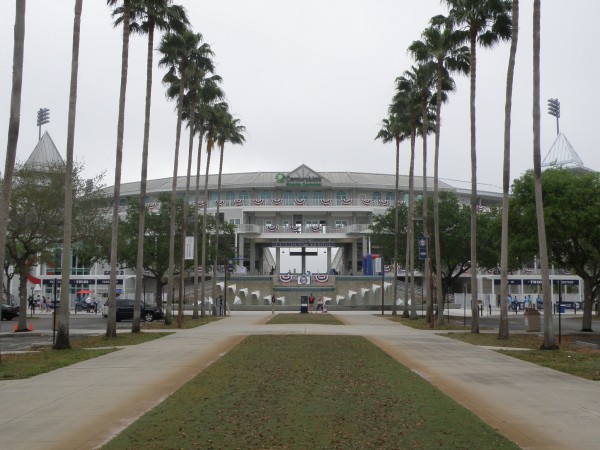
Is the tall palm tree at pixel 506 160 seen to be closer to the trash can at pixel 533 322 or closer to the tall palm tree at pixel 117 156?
the trash can at pixel 533 322

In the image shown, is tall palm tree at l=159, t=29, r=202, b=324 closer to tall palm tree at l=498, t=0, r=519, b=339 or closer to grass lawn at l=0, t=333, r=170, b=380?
grass lawn at l=0, t=333, r=170, b=380

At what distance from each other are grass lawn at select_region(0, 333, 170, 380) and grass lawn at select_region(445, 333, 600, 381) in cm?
1215

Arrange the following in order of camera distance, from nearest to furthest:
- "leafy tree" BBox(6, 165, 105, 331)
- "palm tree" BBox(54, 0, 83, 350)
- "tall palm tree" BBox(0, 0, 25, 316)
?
"tall palm tree" BBox(0, 0, 25, 316) < "palm tree" BBox(54, 0, 83, 350) < "leafy tree" BBox(6, 165, 105, 331)

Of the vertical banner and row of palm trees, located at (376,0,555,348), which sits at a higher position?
row of palm trees, located at (376,0,555,348)

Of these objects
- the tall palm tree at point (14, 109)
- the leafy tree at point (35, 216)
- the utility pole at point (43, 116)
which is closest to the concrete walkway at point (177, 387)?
the tall palm tree at point (14, 109)

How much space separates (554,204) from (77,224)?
24.2 m

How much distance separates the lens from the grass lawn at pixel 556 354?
1761 cm

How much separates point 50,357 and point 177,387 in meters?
8.66


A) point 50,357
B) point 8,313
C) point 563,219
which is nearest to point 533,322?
point 563,219

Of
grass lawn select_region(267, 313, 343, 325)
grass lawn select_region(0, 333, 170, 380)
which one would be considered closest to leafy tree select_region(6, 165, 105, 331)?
grass lawn select_region(0, 333, 170, 380)

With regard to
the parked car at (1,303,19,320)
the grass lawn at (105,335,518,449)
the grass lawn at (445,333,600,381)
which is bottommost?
the parked car at (1,303,19,320)

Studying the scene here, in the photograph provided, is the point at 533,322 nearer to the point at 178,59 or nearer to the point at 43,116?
the point at 178,59

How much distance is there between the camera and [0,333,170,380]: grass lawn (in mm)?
17219

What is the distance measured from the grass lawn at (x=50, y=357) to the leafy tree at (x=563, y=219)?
54.9 ft
